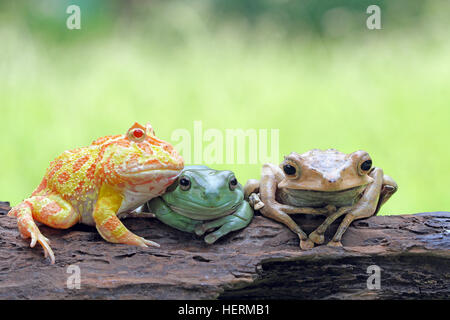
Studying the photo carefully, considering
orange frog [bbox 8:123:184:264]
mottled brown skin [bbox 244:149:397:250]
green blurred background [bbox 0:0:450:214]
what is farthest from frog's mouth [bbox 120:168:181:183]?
green blurred background [bbox 0:0:450:214]

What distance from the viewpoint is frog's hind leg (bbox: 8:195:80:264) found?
2.15 metres

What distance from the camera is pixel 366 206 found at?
2443mm

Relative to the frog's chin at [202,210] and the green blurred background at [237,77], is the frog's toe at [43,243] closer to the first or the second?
the frog's chin at [202,210]

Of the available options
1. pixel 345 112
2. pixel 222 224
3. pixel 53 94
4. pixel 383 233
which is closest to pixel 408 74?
pixel 345 112

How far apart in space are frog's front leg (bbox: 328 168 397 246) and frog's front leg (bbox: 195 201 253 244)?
1.84ft

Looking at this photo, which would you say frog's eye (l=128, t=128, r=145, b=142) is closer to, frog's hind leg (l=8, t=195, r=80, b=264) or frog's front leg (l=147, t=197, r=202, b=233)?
frog's front leg (l=147, t=197, r=202, b=233)

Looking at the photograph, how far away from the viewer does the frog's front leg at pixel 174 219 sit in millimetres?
2428

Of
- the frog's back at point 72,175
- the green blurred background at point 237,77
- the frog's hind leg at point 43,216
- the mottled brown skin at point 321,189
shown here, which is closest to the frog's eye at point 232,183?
the mottled brown skin at point 321,189

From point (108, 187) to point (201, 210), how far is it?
596 millimetres

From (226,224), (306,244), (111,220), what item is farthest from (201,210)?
(306,244)

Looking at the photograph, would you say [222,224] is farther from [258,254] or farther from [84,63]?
[84,63]

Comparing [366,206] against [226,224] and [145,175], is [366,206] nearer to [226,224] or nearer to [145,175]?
[226,224]

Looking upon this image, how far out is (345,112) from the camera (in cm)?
303
